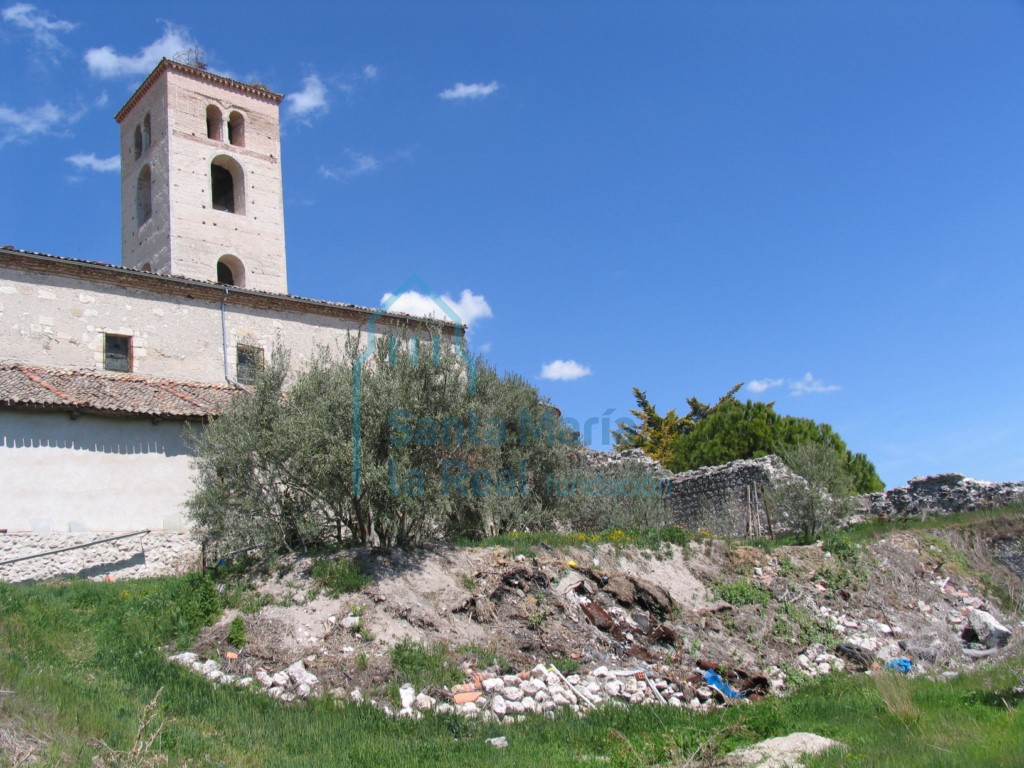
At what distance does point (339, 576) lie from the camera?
12.8 m

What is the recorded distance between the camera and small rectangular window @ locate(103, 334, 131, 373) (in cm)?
2183

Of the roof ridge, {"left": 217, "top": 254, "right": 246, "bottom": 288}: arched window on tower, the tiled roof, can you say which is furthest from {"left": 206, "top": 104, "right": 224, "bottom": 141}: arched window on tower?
the roof ridge

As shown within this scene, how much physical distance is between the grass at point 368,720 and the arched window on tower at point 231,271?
19270 mm

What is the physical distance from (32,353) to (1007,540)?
21460 millimetres

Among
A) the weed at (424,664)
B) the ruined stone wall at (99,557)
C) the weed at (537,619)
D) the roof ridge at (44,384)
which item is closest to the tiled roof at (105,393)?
the roof ridge at (44,384)

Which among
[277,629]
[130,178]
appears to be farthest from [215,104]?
[277,629]

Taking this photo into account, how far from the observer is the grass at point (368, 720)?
8.48m

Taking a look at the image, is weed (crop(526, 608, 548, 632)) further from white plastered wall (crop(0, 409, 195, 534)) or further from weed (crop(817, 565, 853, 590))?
white plastered wall (crop(0, 409, 195, 534))

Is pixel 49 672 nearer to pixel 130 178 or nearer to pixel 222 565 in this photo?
pixel 222 565

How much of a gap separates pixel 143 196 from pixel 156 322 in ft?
35.5

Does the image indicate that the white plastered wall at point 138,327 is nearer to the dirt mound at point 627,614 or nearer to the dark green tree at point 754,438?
the dirt mound at point 627,614

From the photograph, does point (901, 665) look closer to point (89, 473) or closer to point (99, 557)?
point (99, 557)

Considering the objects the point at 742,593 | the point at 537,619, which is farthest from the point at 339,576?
the point at 742,593

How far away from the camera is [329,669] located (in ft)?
36.7
